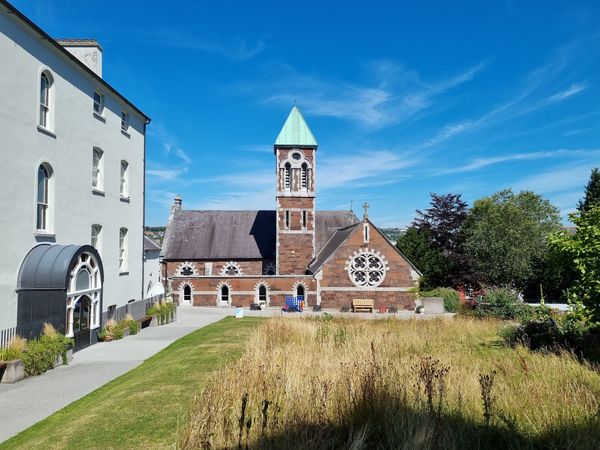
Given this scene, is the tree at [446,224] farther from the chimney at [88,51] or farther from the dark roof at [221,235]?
the chimney at [88,51]

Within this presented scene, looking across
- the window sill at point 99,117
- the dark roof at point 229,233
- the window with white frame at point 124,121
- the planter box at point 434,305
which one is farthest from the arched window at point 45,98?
the planter box at point 434,305

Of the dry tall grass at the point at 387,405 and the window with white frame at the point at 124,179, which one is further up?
the window with white frame at the point at 124,179

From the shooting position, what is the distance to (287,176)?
127 feet

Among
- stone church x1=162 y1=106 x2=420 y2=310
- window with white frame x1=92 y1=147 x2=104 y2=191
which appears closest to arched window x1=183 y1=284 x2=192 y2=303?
stone church x1=162 y1=106 x2=420 y2=310

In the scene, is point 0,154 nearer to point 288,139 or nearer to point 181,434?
point 181,434

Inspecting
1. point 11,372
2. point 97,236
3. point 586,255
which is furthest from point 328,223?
point 11,372

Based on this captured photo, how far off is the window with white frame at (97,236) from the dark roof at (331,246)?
17704 mm

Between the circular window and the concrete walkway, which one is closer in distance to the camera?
the concrete walkway

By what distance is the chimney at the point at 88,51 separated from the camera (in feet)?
74.6

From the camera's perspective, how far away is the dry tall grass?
16.1 feet

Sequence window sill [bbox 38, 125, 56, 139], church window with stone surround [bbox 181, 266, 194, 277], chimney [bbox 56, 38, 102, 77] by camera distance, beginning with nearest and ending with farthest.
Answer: window sill [bbox 38, 125, 56, 139] < chimney [bbox 56, 38, 102, 77] < church window with stone surround [bbox 181, 266, 194, 277]

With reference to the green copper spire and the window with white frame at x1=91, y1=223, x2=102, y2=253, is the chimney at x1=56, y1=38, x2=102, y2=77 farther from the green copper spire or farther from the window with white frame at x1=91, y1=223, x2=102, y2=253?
the green copper spire

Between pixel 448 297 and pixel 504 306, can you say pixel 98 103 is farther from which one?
pixel 448 297

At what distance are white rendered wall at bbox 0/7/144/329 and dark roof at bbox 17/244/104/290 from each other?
0.26m
